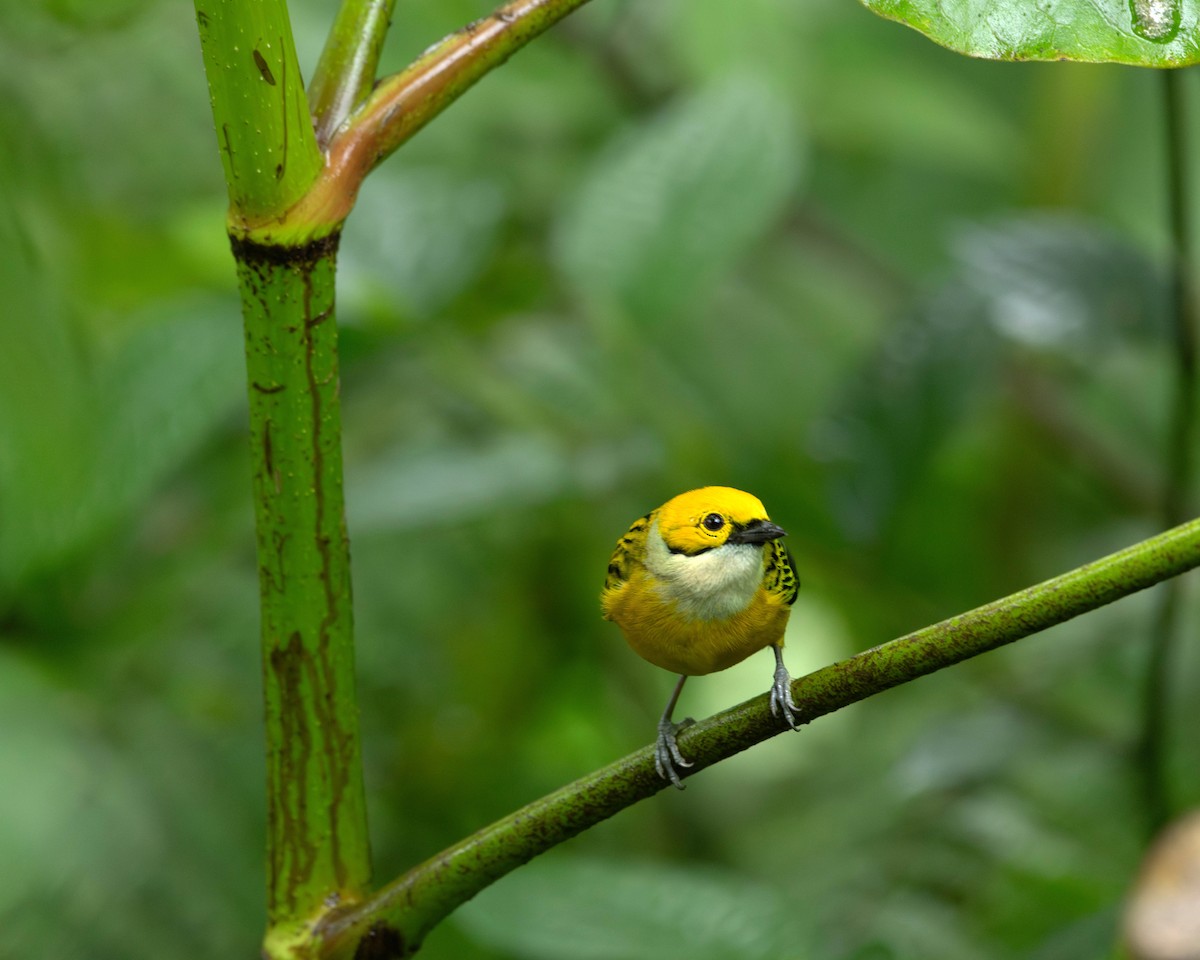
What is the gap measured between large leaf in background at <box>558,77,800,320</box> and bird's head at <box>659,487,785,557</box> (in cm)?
71

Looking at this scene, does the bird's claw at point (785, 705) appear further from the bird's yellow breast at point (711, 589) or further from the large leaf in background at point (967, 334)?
the large leaf in background at point (967, 334)

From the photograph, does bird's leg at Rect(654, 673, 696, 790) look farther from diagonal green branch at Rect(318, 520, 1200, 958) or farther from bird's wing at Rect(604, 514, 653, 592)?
bird's wing at Rect(604, 514, 653, 592)

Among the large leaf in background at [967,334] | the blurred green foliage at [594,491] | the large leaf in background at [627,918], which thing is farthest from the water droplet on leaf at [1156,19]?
the large leaf in background at [967,334]

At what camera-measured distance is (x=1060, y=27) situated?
0.53 meters

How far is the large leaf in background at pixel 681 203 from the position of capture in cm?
142

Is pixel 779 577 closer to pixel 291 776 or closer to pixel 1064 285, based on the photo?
pixel 291 776

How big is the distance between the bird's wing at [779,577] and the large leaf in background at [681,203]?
0.68 meters

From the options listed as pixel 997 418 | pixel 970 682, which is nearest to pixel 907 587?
pixel 970 682

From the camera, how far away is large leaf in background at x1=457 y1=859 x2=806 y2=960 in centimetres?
104

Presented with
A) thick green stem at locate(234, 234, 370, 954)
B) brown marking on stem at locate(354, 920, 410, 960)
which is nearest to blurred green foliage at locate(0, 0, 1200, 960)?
thick green stem at locate(234, 234, 370, 954)

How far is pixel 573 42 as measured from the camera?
2.15 metres

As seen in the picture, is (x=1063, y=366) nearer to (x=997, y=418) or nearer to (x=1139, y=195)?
(x=997, y=418)

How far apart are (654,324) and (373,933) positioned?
91cm

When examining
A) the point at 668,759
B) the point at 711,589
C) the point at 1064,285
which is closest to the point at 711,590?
the point at 711,589
